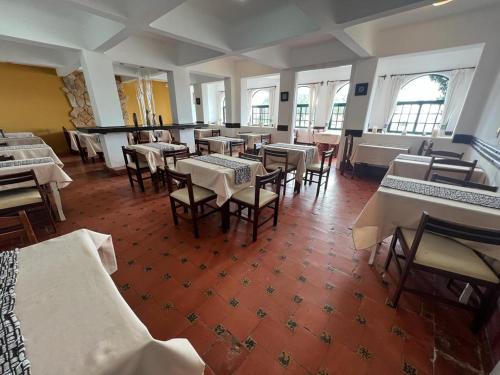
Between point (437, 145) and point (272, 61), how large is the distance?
3753 millimetres

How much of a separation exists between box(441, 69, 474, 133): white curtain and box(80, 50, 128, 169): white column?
24.7 ft

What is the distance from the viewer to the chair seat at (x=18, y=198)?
1949 mm

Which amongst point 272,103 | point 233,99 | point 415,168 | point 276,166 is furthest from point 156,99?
point 415,168

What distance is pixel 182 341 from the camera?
556 millimetres

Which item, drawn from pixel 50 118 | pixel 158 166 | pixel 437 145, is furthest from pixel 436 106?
pixel 50 118

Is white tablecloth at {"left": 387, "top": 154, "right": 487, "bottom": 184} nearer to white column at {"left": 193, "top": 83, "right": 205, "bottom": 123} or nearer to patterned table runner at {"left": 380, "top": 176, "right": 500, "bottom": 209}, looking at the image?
patterned table runner at {"left": 380, "top": 176, "right": 500, "bottom": 209}

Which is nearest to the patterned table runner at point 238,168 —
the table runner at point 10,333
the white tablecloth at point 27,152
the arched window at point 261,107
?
the table runner at point 10,333

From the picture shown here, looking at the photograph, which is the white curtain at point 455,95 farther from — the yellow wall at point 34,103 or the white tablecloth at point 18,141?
the yellow wall at point 34,103

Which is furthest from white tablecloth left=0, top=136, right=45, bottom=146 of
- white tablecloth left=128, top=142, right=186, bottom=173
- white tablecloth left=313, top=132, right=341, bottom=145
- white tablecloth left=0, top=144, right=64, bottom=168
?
white tablecloth left=313, top=132, right=341, bottom=145

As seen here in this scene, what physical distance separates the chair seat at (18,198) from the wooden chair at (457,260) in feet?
10.9

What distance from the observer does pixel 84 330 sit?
535 mm

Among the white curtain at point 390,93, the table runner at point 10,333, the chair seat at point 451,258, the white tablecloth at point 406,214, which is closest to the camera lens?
the table runner at point 10,333

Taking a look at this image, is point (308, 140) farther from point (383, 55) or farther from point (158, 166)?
point (158, 166)

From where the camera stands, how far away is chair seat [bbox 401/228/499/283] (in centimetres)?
116
